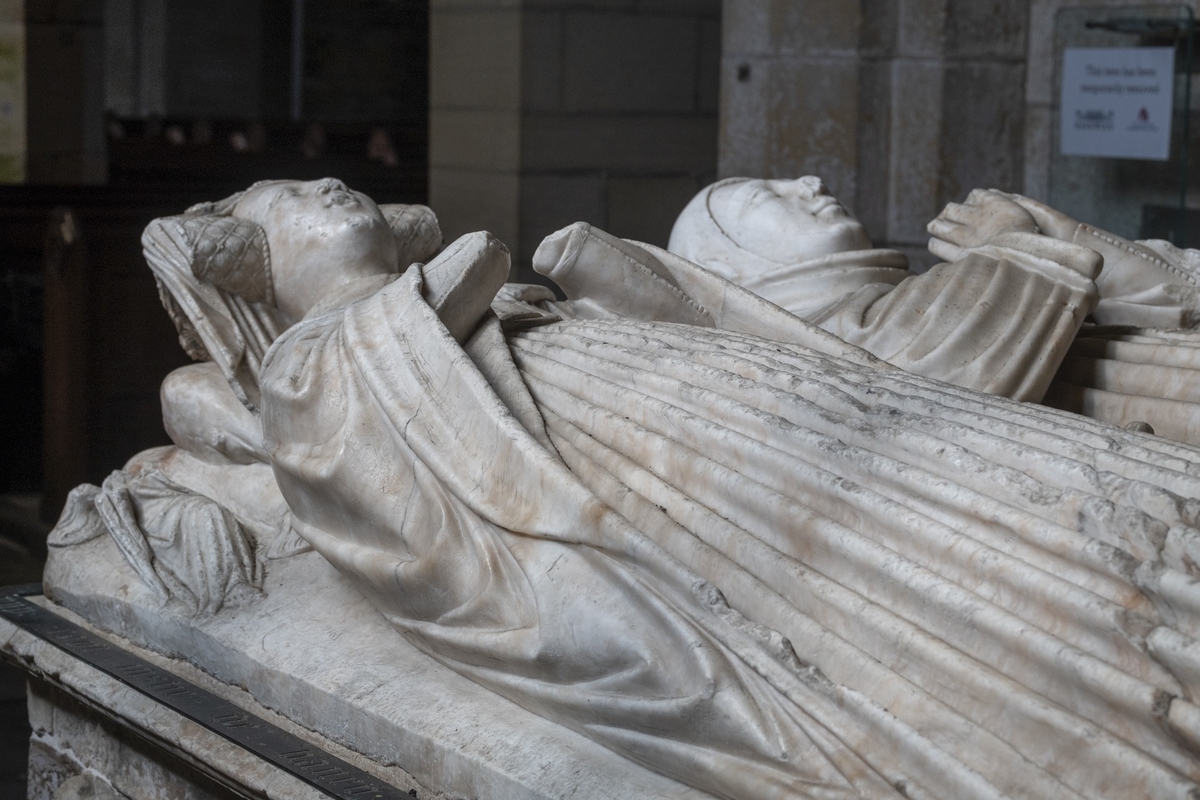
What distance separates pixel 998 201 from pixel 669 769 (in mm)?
1696

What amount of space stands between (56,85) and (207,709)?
25.1 feet

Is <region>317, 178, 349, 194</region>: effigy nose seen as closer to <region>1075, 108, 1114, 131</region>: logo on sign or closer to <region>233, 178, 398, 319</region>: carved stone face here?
<region>233, 178, 398, 319</region>: carved stone face

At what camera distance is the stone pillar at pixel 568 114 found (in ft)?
19.5

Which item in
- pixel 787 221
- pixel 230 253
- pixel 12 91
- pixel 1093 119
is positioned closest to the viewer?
pixel 230 253

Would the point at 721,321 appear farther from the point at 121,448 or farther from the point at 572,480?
the point at 121,448

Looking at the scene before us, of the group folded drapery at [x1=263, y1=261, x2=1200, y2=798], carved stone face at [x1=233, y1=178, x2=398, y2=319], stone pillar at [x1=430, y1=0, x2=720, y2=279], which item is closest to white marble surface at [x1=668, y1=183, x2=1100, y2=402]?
folded drapery at [x1=263, y1=261, x2=1200, y2=798]

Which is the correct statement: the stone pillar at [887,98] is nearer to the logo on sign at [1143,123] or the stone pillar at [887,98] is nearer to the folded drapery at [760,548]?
the logo on sign at [1143,123]

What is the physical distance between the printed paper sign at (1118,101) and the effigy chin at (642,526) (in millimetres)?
1806

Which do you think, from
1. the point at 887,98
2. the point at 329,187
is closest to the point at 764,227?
the point at 329,187

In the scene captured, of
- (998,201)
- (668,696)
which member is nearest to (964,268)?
(998,201)

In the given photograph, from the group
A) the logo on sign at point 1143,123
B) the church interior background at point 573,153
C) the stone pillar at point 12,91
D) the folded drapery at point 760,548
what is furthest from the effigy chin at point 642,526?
the stone pillar at point 12,91

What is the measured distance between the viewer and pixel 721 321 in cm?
303

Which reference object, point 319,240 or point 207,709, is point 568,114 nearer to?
point 319,240

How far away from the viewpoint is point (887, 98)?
200 inches
